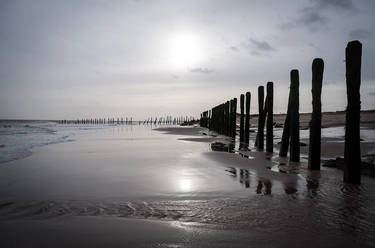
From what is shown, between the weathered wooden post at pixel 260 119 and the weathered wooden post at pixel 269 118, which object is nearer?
the weathered wooden post at pixel 269 118

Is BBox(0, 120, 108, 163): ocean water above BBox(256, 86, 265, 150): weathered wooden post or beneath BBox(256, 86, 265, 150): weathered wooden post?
beneath

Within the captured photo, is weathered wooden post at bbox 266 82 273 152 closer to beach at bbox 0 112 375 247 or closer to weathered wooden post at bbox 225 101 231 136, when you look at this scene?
beach at bbox 0 112 375 247

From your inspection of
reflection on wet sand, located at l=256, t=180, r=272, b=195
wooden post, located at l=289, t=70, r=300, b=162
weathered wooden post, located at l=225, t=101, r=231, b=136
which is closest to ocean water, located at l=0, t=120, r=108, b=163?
reflection on wet sand, located at l=256, t=180, r=272, b=195

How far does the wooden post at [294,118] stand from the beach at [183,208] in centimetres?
186

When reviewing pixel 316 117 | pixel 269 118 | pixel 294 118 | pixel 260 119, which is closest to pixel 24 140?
pixel 260 119

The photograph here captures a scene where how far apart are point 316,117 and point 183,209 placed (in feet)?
16.5

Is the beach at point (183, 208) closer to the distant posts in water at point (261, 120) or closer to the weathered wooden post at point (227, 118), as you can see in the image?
the distant posts in water at point (261, 120)

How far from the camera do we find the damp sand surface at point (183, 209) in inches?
121

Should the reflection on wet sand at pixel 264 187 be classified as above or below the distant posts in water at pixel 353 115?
below

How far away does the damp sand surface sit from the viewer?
3068 mm

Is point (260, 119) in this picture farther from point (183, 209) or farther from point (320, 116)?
point (183, 209)

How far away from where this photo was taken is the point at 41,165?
8070 mm

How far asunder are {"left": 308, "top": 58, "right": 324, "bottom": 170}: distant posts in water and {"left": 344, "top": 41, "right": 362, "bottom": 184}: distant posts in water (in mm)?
1563

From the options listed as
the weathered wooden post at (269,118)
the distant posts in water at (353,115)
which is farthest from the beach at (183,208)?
the weathered wooden post at (269,118)
